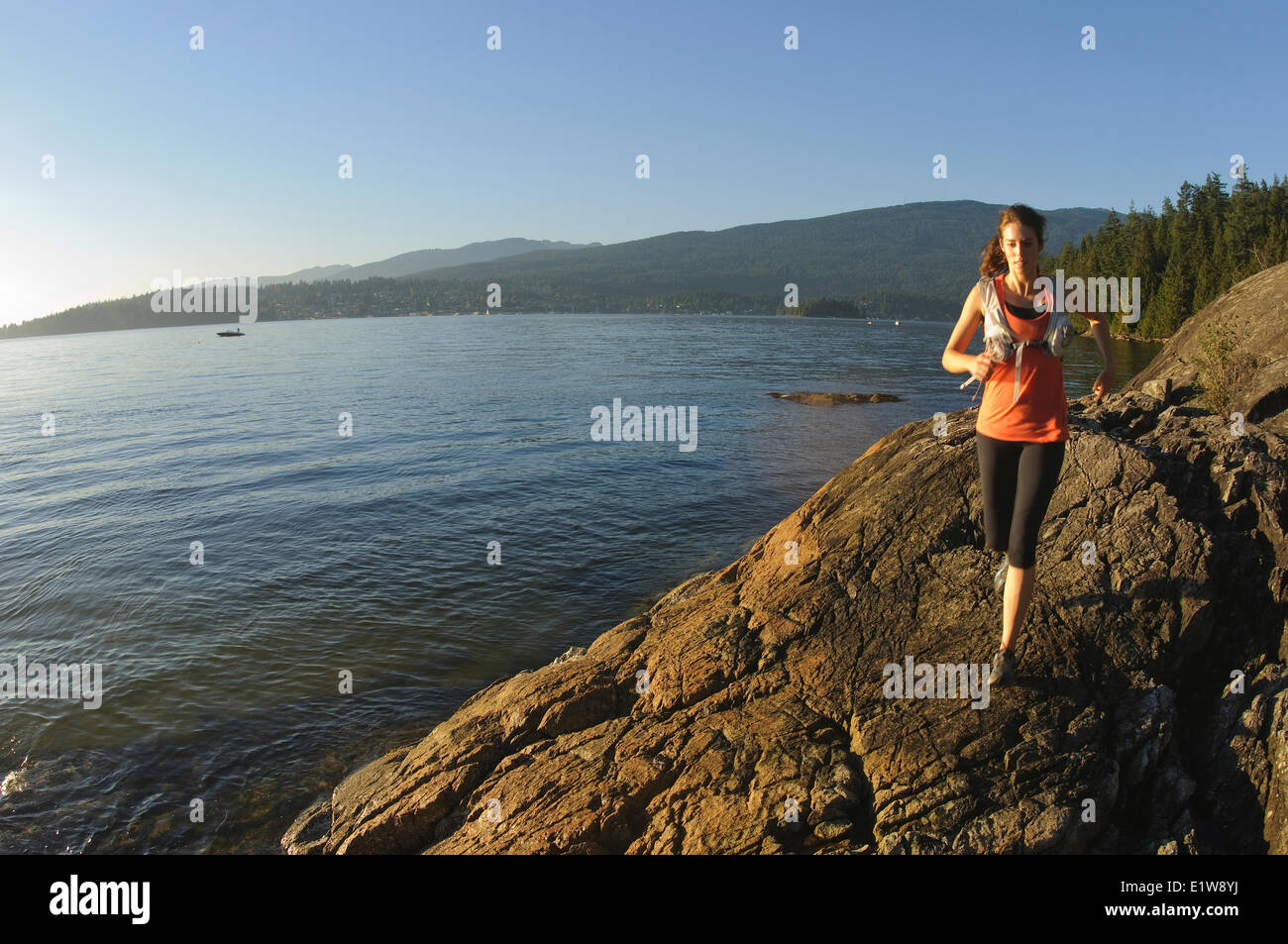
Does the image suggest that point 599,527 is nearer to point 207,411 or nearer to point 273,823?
point 273,823

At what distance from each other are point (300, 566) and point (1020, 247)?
17.1 metres

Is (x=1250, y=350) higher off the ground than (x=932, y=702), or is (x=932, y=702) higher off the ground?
(x=1250, y=350)

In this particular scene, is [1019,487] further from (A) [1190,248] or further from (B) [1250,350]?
(A) [1190,248]

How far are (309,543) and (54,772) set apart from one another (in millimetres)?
9403

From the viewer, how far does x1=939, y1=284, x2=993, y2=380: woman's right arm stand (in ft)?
18.1

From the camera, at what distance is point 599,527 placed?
67.5 ft

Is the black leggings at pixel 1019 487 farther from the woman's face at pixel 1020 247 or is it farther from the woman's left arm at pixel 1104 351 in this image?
the woman's face at pixel 1020 247

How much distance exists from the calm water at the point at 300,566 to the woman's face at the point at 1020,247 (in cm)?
986

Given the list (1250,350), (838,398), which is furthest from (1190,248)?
(1250,350)

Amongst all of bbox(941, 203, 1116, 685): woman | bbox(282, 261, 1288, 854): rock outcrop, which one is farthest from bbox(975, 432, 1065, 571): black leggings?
bbox(282, 261, 1288, 854): rock outcrop

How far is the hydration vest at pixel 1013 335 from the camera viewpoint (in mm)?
5484

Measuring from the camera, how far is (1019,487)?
18.7 feet

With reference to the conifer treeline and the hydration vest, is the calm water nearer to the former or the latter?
the hydration vest
